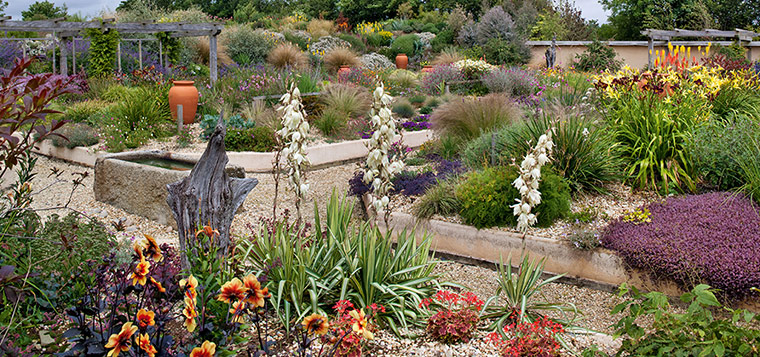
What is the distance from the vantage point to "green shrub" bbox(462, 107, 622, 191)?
6316 mm

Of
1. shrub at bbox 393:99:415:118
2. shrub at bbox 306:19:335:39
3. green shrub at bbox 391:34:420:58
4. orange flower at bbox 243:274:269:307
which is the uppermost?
shrub at bbox 306:19:335:39

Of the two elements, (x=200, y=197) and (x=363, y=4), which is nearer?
(x=200, y=197)

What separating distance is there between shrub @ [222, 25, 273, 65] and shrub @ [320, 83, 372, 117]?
9.55m

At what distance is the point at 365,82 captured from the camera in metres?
14.6

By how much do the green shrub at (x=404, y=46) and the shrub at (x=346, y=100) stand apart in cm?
1340

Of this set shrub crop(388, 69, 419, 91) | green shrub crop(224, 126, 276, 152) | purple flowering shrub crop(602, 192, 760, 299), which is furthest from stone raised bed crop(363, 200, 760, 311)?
shrub crop(388, 69, 419, 91)

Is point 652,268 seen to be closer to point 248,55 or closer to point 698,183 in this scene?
point 698,183

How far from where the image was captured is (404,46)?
2498cm

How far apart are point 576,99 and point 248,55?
13989 millimetres

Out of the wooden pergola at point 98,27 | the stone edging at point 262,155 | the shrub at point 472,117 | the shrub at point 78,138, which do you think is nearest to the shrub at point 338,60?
the wooden pergola at point 98,27

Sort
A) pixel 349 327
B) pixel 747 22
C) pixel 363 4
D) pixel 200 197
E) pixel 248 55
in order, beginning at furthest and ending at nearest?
pixel 363 4 → pixel 747 22 → pixel 248 55 → pixel 200 197 → pixel 349 327

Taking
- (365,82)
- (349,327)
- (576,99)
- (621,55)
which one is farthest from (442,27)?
(349,327)

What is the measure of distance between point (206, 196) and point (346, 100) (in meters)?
7.50

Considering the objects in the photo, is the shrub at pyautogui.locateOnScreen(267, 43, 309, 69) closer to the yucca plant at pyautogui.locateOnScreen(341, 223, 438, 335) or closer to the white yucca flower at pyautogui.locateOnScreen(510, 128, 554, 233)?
the yucca plant at pyautogui.locateOnScreen(341, 223, 438, 335)
